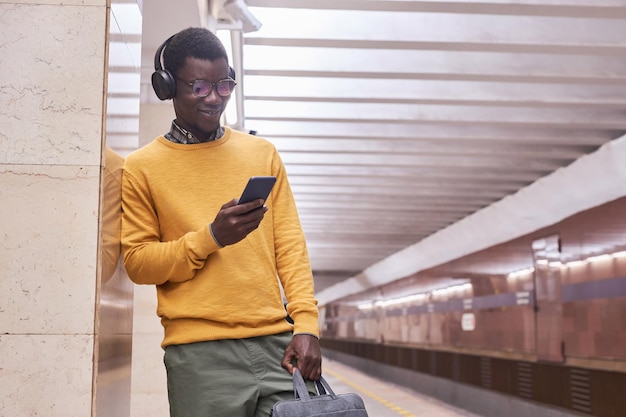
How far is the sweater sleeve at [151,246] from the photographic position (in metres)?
2.79

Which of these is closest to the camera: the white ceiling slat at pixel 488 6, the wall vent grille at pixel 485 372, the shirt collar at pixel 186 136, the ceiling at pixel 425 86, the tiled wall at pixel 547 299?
the shirt collar at pixel 186 136

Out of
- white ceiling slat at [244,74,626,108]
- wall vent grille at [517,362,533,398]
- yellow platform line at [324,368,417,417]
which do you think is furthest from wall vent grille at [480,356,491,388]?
white ceiling slat at [244,74,626,108]

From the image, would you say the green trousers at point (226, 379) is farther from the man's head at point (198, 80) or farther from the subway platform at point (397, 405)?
the subway platform at point (397, 405)

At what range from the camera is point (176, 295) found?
290 cm

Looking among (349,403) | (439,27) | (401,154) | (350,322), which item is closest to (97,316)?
(349,403)

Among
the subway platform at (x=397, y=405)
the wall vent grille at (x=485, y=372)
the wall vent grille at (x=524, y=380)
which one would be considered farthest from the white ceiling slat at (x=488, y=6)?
the wall vent grille at (x=485, y=372)

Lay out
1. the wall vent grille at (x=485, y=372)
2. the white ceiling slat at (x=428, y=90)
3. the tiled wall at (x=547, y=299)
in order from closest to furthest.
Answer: the tiled wall at (x=547, y=299) < the white ceiling slat at (x=428, y=90) < the wall vent grille at (x=485, y=372)

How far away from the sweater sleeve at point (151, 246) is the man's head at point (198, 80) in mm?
312

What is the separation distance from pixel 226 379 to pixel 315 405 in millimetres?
310

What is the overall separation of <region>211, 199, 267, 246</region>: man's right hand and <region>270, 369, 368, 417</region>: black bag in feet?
1.57

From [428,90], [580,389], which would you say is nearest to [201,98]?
[428,90]

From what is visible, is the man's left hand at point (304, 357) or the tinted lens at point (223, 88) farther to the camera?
the tinted lens at point (223, 88)

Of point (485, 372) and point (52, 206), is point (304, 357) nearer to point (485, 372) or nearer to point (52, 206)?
point (52, 206)

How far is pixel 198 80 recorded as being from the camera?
116 inches
